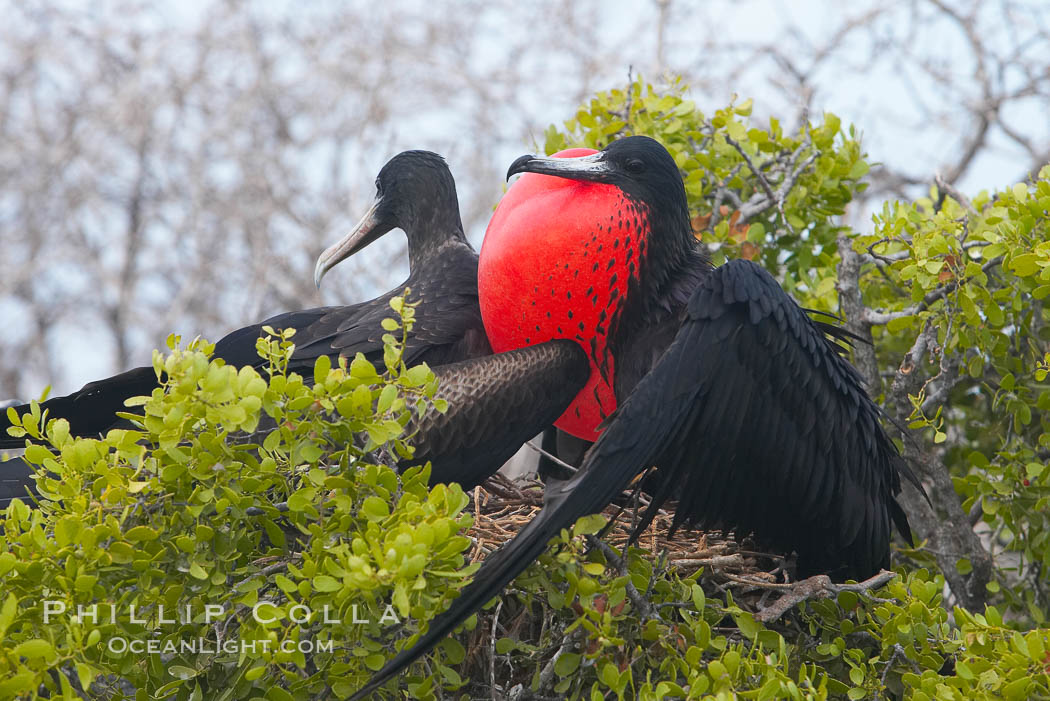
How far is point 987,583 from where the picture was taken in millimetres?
3145

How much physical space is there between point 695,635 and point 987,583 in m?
1.46

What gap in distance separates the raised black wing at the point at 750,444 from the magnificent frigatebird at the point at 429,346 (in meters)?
0.41

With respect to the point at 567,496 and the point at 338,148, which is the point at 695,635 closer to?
the point at 567,496

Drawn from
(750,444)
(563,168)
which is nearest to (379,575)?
(750,444)

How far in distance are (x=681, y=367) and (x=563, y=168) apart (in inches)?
25.2

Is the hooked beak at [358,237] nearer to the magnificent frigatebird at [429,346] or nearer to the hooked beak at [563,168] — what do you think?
the magnificent frigatebird at [429,346]

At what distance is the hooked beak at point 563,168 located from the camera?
2.60 m

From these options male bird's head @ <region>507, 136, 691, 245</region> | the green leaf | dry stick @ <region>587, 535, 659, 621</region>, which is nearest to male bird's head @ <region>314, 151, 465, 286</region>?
male bird's head @ <region>507, 136, 691, 245</region>

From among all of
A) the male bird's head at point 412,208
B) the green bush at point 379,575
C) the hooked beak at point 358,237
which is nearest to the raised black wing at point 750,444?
the green bush at point 379,575

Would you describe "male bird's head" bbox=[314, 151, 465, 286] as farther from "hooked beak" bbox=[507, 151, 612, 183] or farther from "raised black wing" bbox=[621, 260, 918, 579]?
"raised black wing" bbox=[621, 260, 918, 579]

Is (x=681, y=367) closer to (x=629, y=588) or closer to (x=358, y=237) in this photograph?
(x=629, y=588)

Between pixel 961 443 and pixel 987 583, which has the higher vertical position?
pixel 961 443

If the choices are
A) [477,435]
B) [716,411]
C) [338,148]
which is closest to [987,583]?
[716,411]

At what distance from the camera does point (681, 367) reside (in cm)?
224
